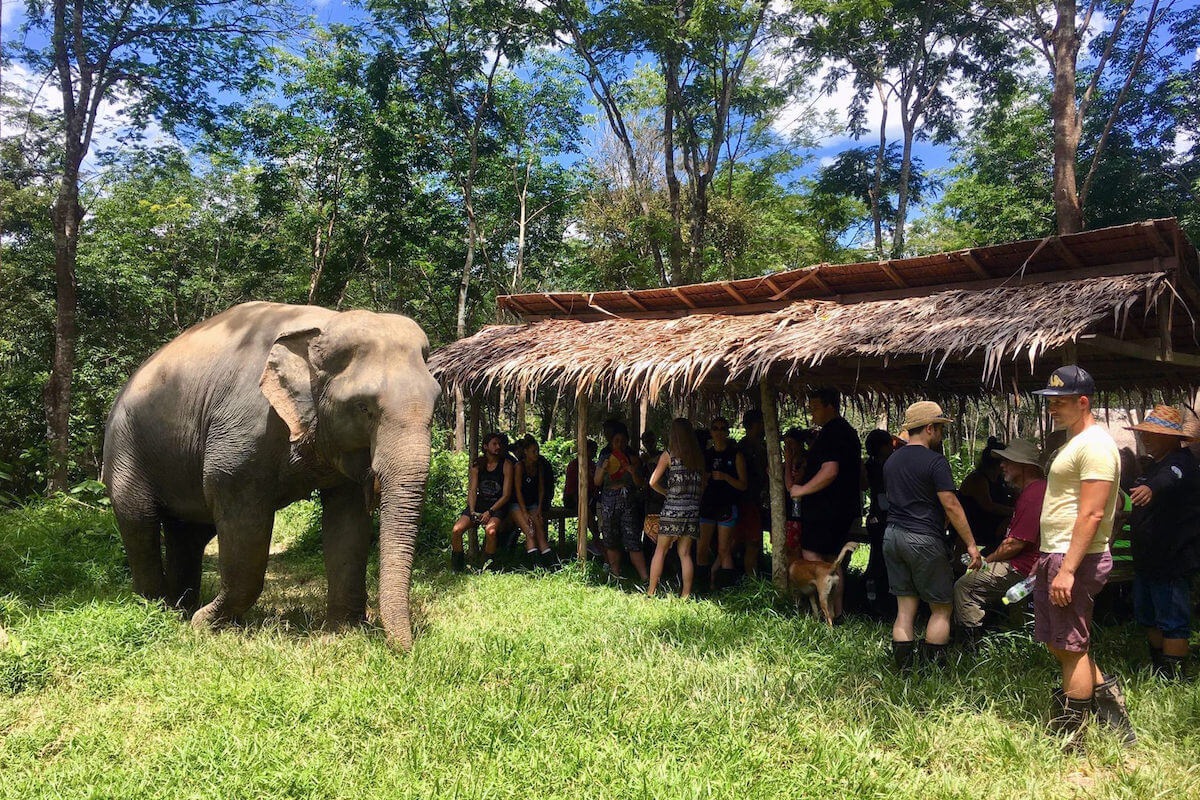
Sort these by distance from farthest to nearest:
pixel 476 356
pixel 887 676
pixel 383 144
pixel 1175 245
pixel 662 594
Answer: pixel 383 144
pixel 476 356
pixel 662 594
pixel 1175 245
pixel 887 676

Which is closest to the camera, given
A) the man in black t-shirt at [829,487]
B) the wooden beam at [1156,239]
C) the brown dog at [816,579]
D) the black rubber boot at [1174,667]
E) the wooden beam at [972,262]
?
the black rubber boot at [1174,667]

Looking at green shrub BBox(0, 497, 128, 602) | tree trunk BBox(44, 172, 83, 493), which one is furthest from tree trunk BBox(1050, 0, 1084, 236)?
tree trunk BBox(44, 172, 83, 493)

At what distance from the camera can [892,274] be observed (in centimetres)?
700

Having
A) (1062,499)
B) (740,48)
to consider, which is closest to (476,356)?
(1062,499)

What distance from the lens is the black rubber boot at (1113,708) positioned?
3.81m

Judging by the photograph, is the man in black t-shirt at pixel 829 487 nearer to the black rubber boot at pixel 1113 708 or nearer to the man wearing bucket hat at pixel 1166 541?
the man wearing bucket hat at pixel 1166 541

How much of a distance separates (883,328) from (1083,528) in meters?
2.83

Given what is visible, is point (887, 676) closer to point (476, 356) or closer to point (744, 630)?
point (744, 630)

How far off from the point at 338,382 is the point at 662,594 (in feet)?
12.8

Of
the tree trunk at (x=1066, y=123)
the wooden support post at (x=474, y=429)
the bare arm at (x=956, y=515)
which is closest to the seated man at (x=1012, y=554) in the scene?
the bare arm at (x=956, y=515)

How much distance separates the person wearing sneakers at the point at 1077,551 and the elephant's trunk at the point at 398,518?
143 inches

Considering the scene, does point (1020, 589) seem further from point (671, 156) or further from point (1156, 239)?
point (671, 156)

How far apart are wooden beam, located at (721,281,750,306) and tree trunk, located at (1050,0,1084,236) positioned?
7140mm

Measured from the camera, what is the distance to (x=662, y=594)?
24.7 ft
